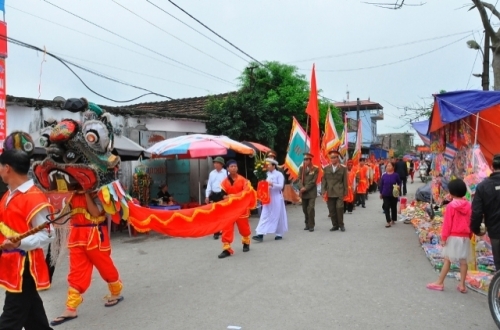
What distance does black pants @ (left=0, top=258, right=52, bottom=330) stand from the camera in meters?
3.52

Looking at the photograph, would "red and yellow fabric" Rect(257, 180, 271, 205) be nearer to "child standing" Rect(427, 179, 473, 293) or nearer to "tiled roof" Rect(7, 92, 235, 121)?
"tiled roof" Rect(7, 92, 235, 121)

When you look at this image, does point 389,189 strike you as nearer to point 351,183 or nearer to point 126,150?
point 351,183

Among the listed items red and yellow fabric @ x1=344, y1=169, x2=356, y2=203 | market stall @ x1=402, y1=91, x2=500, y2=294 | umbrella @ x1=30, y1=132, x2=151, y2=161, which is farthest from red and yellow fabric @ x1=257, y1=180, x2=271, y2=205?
red and yellow fabric @ x1=344, y1=169, x2=356, y2=203

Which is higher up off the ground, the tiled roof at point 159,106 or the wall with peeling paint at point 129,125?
the tiled roof at point 159,106

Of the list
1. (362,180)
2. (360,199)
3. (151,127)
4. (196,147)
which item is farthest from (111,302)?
(360,199)

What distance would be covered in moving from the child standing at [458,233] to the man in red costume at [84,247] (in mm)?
4225

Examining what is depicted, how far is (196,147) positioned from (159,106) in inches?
409

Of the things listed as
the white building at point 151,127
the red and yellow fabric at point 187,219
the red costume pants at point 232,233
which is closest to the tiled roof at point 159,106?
the white building at point 151,127

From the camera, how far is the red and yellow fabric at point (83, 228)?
16.8 ft

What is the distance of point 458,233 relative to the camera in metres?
5.79

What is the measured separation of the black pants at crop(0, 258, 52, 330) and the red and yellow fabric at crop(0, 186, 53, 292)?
0.05 m

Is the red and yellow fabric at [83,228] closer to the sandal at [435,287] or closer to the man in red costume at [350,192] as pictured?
the sandal at [435,287]

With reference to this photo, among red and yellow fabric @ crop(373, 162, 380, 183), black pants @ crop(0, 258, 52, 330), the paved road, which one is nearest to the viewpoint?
black pants @ crop(0, 258, 52, 330)

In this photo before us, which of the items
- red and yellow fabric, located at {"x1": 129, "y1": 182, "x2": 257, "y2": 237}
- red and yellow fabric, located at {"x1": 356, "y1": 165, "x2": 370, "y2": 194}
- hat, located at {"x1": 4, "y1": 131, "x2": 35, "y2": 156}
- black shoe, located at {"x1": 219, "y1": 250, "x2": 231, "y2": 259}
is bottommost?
black shoe, located at {"x1": 219, "y1": 250, "x2": 231, "y2": 259}
